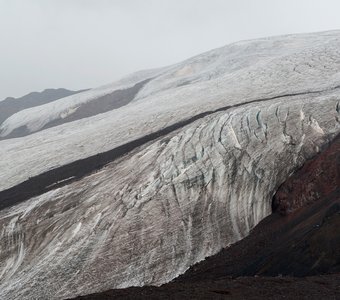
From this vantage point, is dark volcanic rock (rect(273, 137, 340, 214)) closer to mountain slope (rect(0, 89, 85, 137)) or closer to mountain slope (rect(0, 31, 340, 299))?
mountain slope (rect(0, 31, 340, 299))

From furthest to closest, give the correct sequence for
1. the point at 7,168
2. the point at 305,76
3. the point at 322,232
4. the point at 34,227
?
the point at 305,76, the point at 7,168, the point at 34,227, the point at 322,232

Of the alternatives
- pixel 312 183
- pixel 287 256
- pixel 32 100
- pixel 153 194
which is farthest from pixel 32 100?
pixel 287 256

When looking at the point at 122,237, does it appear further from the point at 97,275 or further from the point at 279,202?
the point at 279,202

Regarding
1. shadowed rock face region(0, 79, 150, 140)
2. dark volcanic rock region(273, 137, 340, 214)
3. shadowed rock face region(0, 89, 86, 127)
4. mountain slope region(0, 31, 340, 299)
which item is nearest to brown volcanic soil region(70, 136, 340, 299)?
dark volcanic rock region(273, 137, 340, 214)

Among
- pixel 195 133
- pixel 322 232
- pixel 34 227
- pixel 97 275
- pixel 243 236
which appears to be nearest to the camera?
pixel 322 232

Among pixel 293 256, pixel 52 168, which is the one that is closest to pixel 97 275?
pixel 293 256

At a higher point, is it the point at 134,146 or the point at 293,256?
the point at 134,146

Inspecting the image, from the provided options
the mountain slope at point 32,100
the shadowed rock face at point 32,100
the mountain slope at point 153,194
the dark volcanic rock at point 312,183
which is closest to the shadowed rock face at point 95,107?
the mountain slope at point 153,194
